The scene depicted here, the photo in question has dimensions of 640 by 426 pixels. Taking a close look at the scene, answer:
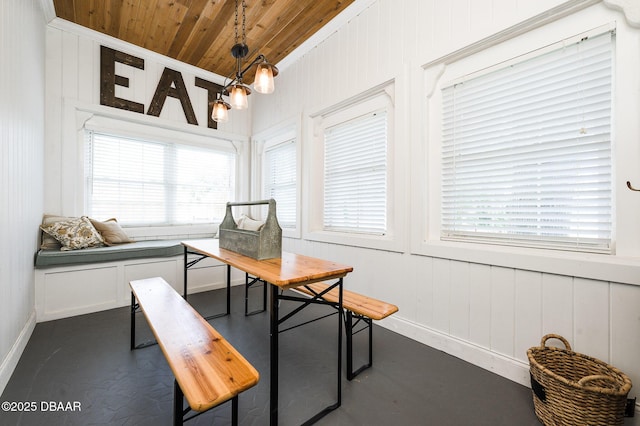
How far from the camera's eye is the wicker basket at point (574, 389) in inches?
49.3

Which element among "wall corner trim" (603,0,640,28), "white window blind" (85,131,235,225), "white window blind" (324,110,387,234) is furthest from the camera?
"white window blind" (85,131,235,225)

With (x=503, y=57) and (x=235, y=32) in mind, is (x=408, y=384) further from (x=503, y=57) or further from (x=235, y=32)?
(x=235, y=32)

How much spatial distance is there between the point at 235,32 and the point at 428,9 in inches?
87.7

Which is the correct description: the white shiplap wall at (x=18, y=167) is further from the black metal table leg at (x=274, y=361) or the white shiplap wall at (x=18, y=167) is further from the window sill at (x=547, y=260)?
the window sill at (x=547, y=260)

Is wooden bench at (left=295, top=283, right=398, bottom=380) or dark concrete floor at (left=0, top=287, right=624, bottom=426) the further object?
wooden bench at (left=295, top=283, right=398, bottom=380)

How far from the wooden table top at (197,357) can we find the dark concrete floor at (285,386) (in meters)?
0.48

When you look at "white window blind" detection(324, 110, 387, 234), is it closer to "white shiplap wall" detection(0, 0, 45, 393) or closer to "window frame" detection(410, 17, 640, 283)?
"window frame" detection(410, 17, 640, 283)

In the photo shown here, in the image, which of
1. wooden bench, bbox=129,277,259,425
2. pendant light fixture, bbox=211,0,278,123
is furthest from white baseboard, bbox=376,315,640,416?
pendant light fixture, bbox=211,0,278,123

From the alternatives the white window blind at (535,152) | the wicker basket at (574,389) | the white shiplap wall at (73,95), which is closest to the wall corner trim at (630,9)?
the white window blind at (535,152)

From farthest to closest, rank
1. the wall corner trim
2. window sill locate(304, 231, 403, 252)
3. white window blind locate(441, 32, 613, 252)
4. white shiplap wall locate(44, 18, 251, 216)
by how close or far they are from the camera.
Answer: white shiplap wall locate(44, 18, 251, 216), window sill locate(304, 231, 403, 252), white window blind locate(441, 32, 613, 252), the wall corner trim

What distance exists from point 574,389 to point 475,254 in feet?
2.90

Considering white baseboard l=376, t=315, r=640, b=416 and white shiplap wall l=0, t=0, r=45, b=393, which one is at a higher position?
white shiplap wall l=0, t=0, r=45, b=393

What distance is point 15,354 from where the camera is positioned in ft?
6.22

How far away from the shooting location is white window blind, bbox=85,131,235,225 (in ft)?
11.5
